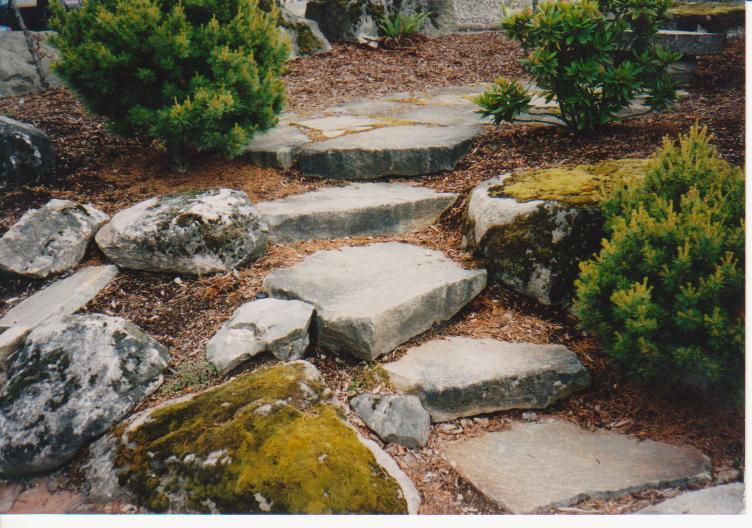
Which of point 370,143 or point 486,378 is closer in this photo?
point 486,378

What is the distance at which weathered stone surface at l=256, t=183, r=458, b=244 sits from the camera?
368 cm

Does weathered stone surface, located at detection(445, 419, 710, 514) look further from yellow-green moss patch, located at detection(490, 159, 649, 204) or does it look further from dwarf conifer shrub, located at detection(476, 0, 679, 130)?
dwarf conifer shrub, located at detection(476, 0, 679, 130)

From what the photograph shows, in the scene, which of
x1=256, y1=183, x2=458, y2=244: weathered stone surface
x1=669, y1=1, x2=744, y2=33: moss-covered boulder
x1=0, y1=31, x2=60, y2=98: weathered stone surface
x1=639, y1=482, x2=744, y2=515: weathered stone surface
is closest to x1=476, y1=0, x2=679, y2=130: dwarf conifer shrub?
x1=256, y1=183, x2=458, y2=244: weathered stone surface

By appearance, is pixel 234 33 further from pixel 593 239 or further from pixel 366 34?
pixel 366 34

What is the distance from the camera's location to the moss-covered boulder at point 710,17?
17.1ft

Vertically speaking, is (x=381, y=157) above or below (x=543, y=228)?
above

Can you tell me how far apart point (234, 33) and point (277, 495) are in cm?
315

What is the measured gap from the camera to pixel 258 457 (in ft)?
6.70

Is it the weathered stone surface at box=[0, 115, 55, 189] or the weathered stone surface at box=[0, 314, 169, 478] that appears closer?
the weathered stone surface at box=[0, 314, 169, 478]

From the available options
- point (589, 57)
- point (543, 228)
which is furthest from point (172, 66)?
point (589, 57)

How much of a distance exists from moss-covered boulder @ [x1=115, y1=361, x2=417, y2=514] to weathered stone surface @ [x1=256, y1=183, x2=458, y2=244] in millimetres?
1454

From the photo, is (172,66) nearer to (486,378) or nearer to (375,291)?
(375,291)

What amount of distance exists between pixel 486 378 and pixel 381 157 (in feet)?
7.37

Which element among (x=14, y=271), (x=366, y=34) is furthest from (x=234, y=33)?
(x=366, y=34)
